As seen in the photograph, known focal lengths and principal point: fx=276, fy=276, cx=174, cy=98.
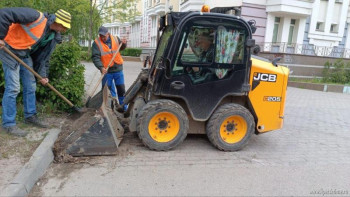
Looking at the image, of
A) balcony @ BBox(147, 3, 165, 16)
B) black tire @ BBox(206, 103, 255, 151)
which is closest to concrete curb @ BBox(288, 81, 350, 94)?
black tire @ BBox(206, 103, 255, 151)

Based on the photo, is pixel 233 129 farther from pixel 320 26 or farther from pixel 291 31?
pixel 320 26

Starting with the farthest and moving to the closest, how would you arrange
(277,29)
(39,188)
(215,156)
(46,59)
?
(277,29) < (46,59) < (215,156) < (39,188)

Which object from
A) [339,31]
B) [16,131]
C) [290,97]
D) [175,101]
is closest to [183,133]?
[175,101]

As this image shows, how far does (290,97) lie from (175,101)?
22.4 ft

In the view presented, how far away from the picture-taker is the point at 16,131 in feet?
13.0

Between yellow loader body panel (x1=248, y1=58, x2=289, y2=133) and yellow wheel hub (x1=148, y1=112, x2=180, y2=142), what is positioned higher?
yellow loader body panel (x1=248, y1=58, x2=289, y2=133)

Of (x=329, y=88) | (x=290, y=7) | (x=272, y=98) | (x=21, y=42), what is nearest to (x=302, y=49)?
(x=290, y=7)

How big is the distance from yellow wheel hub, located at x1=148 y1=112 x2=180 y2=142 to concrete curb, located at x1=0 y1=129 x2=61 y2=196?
4.60 ft

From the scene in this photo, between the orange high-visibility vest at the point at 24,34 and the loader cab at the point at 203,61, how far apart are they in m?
1.75

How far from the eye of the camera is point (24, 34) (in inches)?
154

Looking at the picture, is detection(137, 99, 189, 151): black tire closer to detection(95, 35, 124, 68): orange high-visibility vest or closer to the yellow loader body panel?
the yellow loader body panel

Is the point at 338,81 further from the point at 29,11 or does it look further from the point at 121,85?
the point at 29,11

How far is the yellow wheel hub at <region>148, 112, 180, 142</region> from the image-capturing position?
4.11m

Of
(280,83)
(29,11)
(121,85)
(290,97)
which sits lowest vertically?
(290,97)
